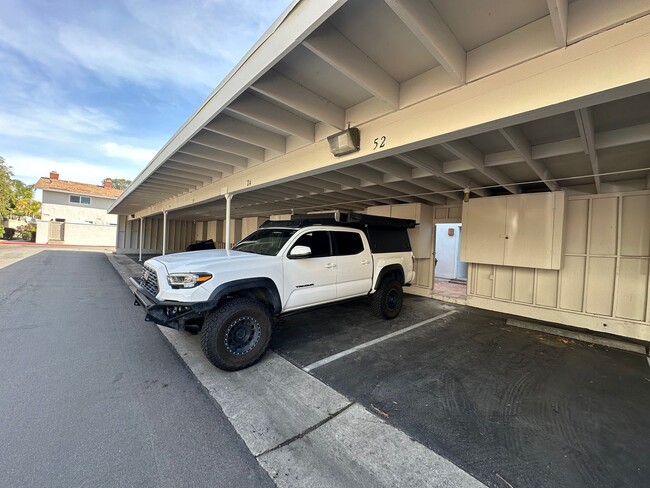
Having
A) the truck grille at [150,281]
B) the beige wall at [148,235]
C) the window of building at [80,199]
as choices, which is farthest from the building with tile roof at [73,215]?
the truck grille at [150,281]

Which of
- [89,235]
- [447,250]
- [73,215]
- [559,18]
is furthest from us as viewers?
[73,215]

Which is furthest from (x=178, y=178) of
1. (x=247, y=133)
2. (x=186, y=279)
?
(x=186, y=279)

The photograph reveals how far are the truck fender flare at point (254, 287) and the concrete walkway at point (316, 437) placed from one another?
0.90m

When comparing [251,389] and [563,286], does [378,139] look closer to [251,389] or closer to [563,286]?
[251,389]

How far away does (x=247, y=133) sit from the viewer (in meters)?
4.36

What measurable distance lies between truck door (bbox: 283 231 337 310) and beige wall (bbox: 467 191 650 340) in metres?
5.38

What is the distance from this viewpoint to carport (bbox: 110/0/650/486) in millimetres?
2148

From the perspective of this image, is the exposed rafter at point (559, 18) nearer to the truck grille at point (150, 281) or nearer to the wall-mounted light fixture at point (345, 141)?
the wall-mounted light fixture at point (345, 141)

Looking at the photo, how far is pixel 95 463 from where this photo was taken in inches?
76.5

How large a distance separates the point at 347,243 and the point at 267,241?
1.43 metres

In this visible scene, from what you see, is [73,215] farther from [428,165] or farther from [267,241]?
[428,165]

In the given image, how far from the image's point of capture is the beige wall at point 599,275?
17.5 feet

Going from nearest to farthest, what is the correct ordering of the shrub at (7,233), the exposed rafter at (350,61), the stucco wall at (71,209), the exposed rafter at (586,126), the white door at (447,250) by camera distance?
the exposed rafter at (350,61) < the exposed rafter at (586,126) < the white door at (447,250) < the stucco wall at (71,209) < the shrub at (7,233)

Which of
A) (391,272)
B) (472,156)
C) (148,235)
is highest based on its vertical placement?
(472,156)
